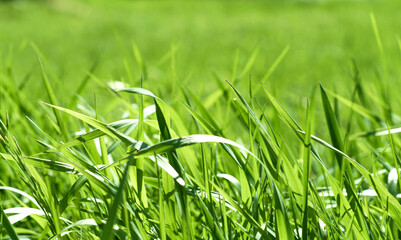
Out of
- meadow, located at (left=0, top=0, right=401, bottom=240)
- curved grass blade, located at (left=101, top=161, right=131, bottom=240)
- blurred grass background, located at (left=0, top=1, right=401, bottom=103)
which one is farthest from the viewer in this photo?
blurred grass background, located at (left=0, top=1, right=401, bottom=103)

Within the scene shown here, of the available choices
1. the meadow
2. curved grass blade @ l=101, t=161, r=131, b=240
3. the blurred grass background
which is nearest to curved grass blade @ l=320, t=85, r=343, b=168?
the meadow

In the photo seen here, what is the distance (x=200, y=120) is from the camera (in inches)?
29.0

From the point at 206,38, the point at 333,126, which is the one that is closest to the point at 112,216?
the point at 333,126

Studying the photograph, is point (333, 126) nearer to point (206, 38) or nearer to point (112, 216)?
point (112, 216)

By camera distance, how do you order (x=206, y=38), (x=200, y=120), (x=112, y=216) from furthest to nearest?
1. (x=206, y=38)
2. (x=200, y=120)
3. (x=112, y=216)

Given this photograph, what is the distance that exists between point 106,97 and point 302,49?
2.41 metres

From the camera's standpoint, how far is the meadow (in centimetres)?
67

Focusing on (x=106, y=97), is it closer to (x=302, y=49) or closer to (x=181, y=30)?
(x=302, y=49)

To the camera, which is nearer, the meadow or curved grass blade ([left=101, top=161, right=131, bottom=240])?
curved grass blade ([left=101, top=161, right=131, bottom=240])

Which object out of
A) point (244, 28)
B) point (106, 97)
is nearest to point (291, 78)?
point (106, 97)

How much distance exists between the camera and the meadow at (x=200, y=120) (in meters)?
0.67

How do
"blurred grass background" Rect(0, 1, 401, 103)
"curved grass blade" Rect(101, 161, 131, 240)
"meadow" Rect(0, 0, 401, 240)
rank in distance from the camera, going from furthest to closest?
→ "blurred grass background" Rect(0, 1, 401, 103)
"meadow" Rect(0, 0, 401, 240)
"curved grass blade" Rect(101, 161, 131, 240)

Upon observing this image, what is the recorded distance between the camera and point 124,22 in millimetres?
6801

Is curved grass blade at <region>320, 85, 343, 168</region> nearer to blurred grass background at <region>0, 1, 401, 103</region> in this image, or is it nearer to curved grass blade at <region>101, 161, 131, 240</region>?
curved grass blade at <region>101, 161, 131, 240</region>
